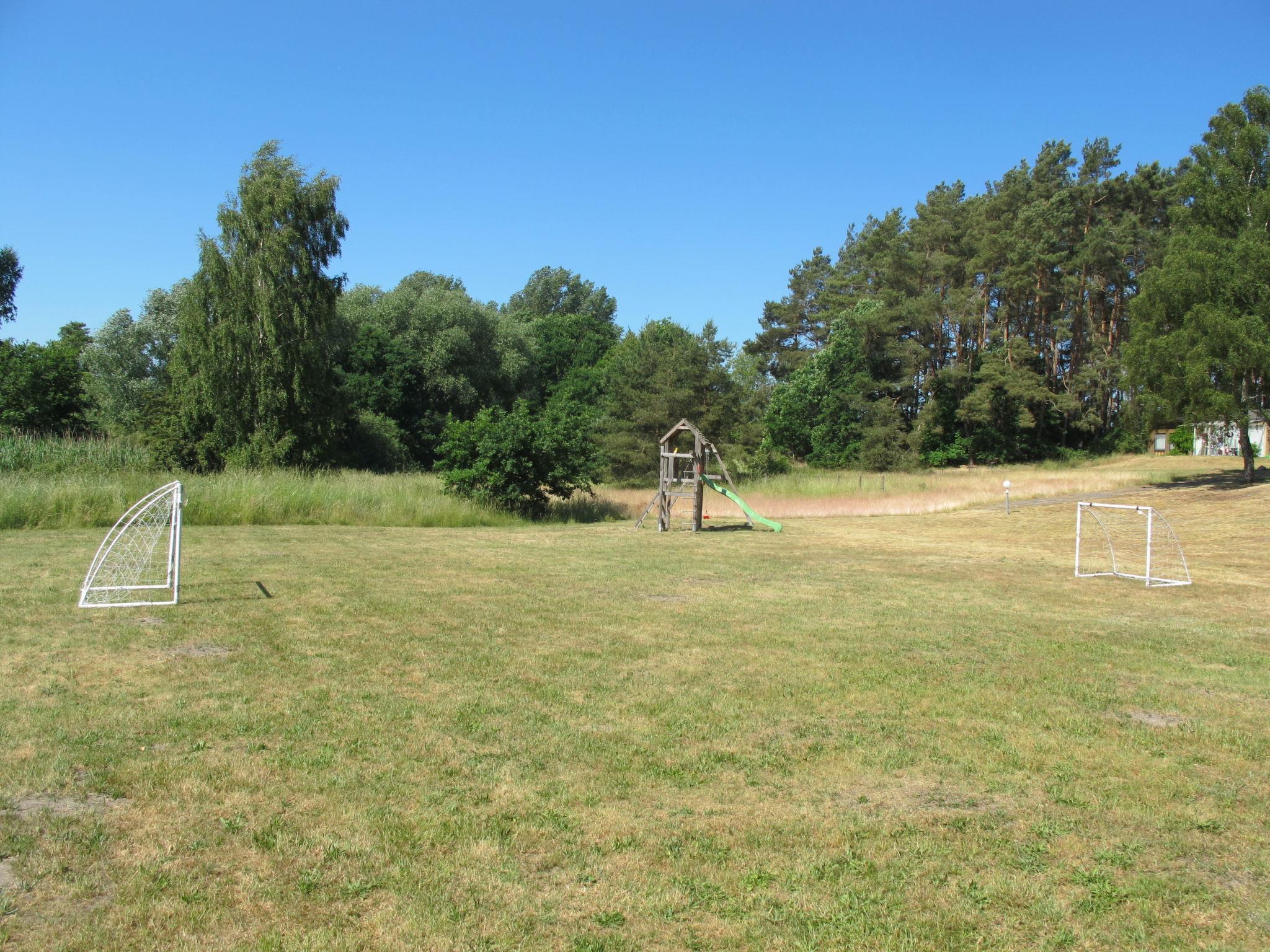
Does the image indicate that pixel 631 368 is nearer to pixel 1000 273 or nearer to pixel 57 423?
pixel 1000 273

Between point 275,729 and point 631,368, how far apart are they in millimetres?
44335

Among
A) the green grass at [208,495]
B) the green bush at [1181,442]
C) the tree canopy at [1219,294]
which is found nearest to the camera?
the green grass at [208,495]

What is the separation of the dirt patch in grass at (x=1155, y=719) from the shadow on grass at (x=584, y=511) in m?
19.2

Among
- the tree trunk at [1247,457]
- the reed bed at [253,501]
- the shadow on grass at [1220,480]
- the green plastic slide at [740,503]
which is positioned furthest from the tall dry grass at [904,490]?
the reed bed at [253,501]

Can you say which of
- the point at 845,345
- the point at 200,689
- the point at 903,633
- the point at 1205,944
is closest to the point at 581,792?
the point at 1205,944

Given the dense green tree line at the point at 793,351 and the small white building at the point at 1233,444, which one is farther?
the small white building at the point at 1233,444

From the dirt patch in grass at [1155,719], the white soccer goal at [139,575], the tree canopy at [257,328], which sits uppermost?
the tree canopy at [257,328]

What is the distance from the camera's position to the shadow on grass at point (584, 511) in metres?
25.5

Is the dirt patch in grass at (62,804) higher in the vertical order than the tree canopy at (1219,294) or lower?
lower

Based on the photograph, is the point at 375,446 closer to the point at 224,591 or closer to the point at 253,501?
the point at 253,501

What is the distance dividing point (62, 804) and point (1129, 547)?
20.0m

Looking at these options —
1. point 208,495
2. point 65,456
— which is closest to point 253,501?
point 208,495

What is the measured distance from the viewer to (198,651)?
7.64 m

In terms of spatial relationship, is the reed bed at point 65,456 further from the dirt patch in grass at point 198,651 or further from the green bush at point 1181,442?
the green bush at point 1181,442
